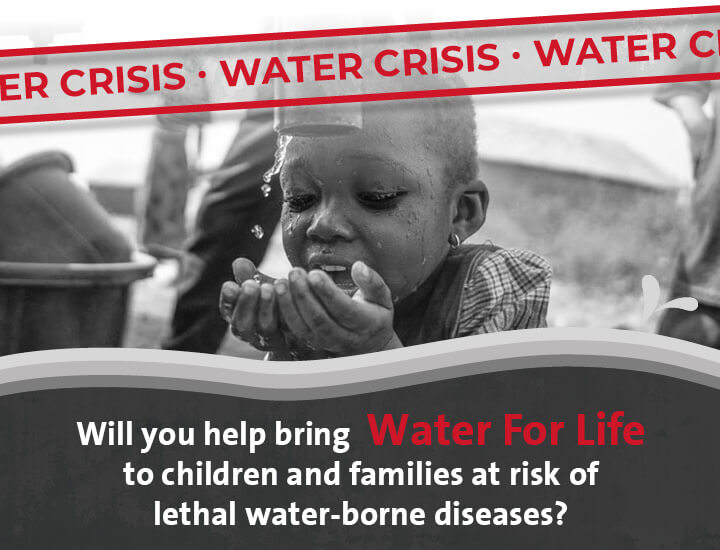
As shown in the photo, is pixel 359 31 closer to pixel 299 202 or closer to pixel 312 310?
pixel 299 202

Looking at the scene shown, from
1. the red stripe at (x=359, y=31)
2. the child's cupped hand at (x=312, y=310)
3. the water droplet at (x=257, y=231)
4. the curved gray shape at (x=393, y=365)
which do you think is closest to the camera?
the child's cupped hand at (x=312, y=310)

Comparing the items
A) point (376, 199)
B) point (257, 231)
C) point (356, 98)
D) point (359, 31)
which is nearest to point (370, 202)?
point (376, 199)

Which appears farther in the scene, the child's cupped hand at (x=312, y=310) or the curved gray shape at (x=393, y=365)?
the curved gray shape at (x=393, y=365)

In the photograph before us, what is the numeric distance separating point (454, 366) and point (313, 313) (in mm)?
220

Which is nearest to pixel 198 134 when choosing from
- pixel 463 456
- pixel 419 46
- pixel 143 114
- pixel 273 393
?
pixel 143 114

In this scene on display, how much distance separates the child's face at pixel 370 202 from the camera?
3.82 feet

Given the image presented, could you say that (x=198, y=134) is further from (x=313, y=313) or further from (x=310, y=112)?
(x=313, y=313)

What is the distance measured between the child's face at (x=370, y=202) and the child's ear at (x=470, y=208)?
45 millimetres

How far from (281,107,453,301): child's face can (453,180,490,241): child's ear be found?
0.05 metres

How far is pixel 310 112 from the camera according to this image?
1.16 m

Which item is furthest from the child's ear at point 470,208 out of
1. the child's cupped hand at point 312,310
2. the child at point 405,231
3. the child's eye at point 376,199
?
the child's cupped hand at point 312,310

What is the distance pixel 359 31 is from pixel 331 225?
0.94 feet

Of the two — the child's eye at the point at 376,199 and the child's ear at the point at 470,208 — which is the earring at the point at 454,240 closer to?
the child's ear at the point at 470,208

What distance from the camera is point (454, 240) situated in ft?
4.10
